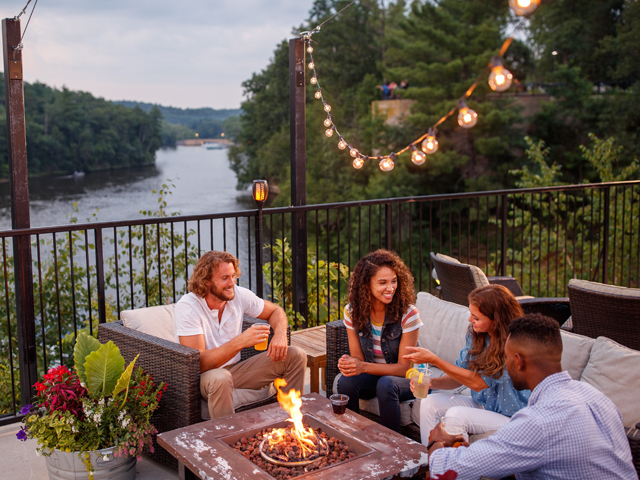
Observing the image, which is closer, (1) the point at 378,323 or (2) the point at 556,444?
(2) the point at 556,444

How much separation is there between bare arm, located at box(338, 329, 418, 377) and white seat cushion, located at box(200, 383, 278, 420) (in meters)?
0.48

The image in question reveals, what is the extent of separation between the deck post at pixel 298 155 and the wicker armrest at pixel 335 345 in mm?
1232

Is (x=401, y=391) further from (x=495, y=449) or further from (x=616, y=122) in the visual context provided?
(x=616, y=122)

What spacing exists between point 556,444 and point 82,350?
1.88 metres

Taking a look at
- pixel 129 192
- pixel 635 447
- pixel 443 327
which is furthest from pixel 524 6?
pixel 129 192

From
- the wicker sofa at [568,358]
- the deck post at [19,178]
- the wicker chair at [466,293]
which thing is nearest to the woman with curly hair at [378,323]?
the wicker sofa at [568,358]

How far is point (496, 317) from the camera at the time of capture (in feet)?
7.49

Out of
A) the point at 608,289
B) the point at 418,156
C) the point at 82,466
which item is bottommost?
the point at 82,466

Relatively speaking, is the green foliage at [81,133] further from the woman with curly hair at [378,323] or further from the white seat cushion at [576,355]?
the white seat cushion at [576,355]

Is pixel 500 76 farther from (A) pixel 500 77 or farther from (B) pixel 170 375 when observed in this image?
(B) pixel 170 375

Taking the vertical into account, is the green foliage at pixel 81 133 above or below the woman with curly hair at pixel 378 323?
above

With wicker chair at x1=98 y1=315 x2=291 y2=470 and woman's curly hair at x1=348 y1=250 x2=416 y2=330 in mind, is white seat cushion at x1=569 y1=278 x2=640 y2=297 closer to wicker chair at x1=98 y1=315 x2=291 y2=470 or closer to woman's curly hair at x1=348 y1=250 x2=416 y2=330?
woman's curly hair at x1=348 y1=250 x2=416 y2=330

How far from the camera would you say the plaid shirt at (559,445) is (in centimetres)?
149

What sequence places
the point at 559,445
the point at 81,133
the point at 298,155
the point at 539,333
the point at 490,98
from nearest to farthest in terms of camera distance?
the point at 559,445 → the point at 539,333 → the point at 298,155 → the point at 490,98 → the point at 81,133
